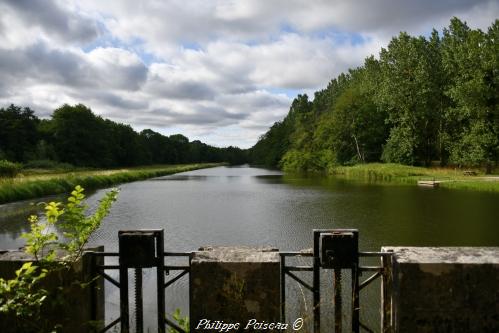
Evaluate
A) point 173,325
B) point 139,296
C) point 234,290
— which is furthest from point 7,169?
point 234,290

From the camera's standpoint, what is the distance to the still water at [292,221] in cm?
1314

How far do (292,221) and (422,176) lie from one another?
29484 mm

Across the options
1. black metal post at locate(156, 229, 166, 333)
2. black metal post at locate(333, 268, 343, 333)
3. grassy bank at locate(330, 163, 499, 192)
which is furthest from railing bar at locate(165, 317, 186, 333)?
grassy bank at locate(330, 163, 499, 192)

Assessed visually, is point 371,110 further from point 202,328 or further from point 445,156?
point 202,328

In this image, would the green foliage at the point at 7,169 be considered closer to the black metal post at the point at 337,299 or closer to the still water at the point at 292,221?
the still water at the point at 292,221

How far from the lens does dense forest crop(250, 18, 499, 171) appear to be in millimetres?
41688

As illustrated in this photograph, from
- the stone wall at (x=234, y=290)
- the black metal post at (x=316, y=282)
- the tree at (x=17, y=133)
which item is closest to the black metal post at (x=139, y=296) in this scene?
the stone wall at (x=234, y=290)

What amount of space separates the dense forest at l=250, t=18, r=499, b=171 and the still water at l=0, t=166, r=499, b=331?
1808 centimetres

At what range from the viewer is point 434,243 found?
1327 cm

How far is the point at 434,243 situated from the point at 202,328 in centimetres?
1031

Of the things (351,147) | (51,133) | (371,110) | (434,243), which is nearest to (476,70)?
(371,110)

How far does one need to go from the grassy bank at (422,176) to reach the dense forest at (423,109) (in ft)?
9.35

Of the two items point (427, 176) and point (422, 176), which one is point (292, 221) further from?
point (427, 176)

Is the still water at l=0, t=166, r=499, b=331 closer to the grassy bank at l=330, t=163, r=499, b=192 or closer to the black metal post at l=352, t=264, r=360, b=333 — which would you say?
the black metal post at l=352, t=264, r=360, b=333
